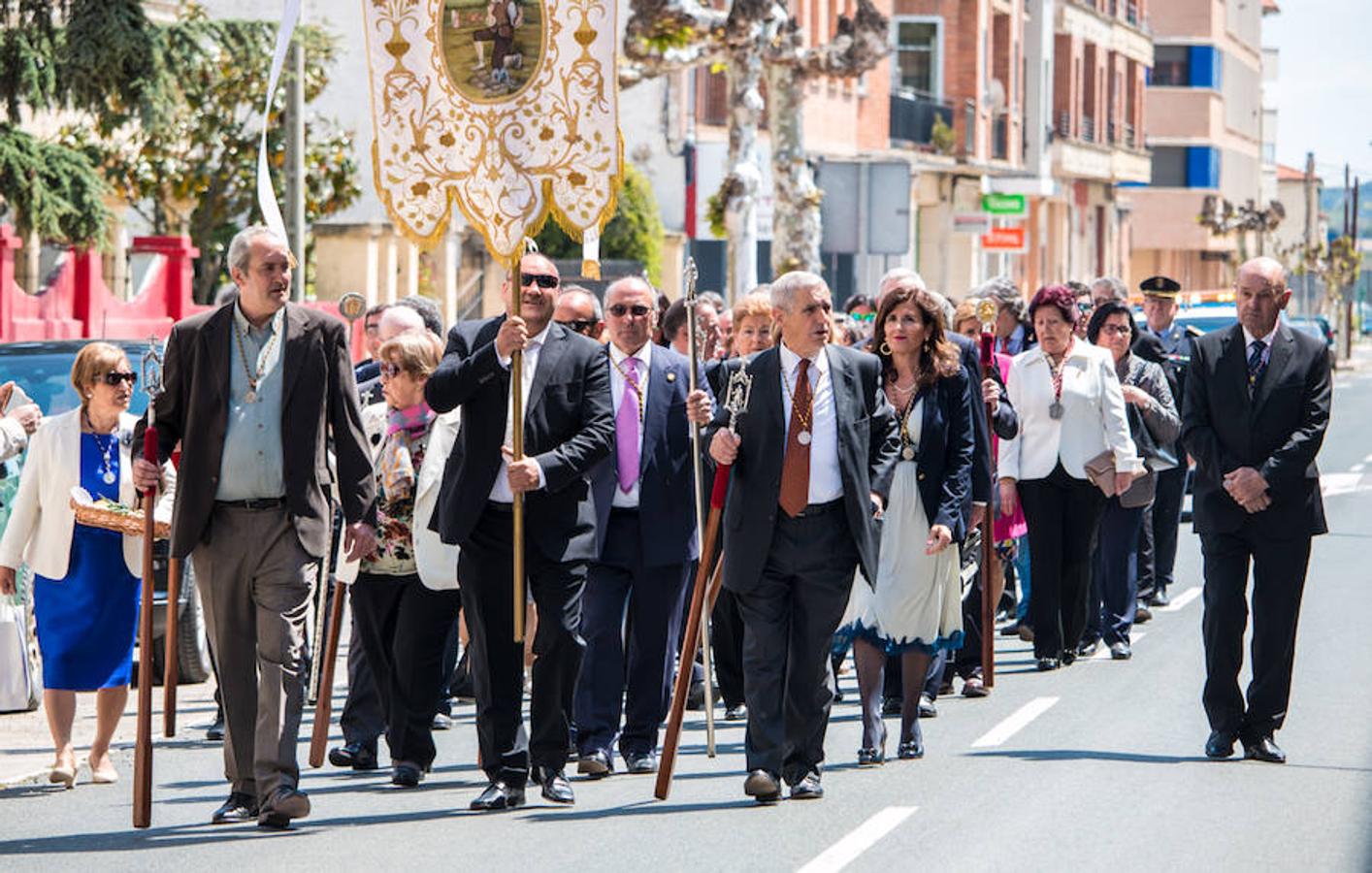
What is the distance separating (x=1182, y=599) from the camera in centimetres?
1831

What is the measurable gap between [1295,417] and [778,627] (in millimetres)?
A: 2477

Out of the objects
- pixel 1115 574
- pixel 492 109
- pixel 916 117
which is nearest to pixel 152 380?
pixel 492 109

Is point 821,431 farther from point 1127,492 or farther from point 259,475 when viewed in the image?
point 1127,492

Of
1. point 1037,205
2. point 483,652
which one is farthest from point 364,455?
point 1037,205

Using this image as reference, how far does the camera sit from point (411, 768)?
35.6 ft

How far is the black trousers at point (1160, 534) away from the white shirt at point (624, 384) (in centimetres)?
661

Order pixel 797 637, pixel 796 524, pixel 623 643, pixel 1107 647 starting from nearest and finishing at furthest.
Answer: pixel 796 524 < pixel 797 637 < pixel 623 643 < pixel 1107 647

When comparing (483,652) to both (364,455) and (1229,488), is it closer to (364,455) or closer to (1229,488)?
(364,455)

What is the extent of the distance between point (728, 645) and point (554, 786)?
116 inches

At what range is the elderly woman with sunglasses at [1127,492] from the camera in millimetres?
15180

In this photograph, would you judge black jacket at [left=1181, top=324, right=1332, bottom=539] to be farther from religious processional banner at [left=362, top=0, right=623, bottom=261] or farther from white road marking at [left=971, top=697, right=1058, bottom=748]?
religious processional banner at [left=362, top=0, right=623, bottom=261]

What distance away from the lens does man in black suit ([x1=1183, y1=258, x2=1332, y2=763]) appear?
1131 centimetres

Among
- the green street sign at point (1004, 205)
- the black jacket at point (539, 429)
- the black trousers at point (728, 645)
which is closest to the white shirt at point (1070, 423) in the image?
the black trousers at point (728, 645)

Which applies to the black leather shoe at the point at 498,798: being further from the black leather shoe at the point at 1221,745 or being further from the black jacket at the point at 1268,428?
the black jacket at the point at 1268,428
